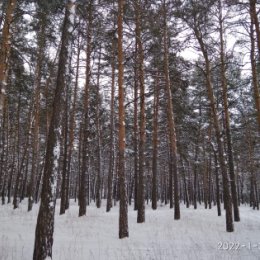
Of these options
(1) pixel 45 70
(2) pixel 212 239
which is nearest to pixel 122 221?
(2) pixel 212 239

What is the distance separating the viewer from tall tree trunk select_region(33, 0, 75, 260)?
6094mm

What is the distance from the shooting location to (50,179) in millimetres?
6457

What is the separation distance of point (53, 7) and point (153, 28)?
5057 millimetres

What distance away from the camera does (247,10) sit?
10758 mm

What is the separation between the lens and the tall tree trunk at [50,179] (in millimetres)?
6094

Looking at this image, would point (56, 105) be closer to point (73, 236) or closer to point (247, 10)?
point (73, 236)
